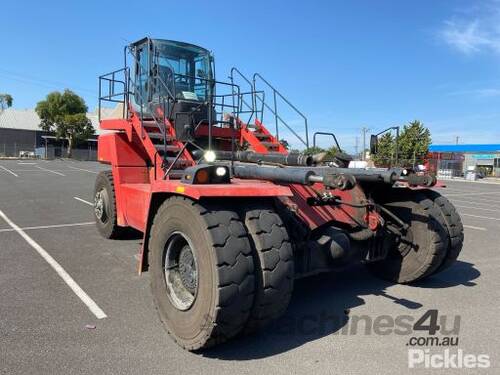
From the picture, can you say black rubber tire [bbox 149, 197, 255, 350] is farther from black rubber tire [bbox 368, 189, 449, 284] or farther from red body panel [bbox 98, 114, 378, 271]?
black rubber tire [bbox 368, 189, 449, 284]

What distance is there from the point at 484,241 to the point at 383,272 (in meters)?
4.27

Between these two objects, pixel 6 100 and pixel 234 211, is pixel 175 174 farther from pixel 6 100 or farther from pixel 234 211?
pixel 6 100

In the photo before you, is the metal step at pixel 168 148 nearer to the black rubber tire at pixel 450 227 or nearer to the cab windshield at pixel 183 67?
the cab windshield at pixel 183 67

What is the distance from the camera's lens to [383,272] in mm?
5707

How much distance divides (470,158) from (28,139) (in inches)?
2575

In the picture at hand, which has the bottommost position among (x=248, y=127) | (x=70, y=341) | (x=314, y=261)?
(x=70, y=341)

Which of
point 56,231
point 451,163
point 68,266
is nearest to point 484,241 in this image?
point 68,266

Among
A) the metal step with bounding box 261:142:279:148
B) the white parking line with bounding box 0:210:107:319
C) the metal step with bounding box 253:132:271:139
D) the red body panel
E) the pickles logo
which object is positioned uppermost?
the metal step with bounding box 253:132:271:139

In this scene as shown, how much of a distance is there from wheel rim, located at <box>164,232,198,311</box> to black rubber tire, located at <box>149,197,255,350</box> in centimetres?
15

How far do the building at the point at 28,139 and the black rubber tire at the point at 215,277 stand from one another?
6472 centimetres

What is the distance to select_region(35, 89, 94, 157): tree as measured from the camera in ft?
205

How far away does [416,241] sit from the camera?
5.32 metres

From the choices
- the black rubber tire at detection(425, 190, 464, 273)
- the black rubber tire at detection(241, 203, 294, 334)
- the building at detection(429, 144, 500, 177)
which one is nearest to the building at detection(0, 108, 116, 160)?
the building at detection(429, 144, 500, 177)

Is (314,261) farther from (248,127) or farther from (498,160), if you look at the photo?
(498,160)
